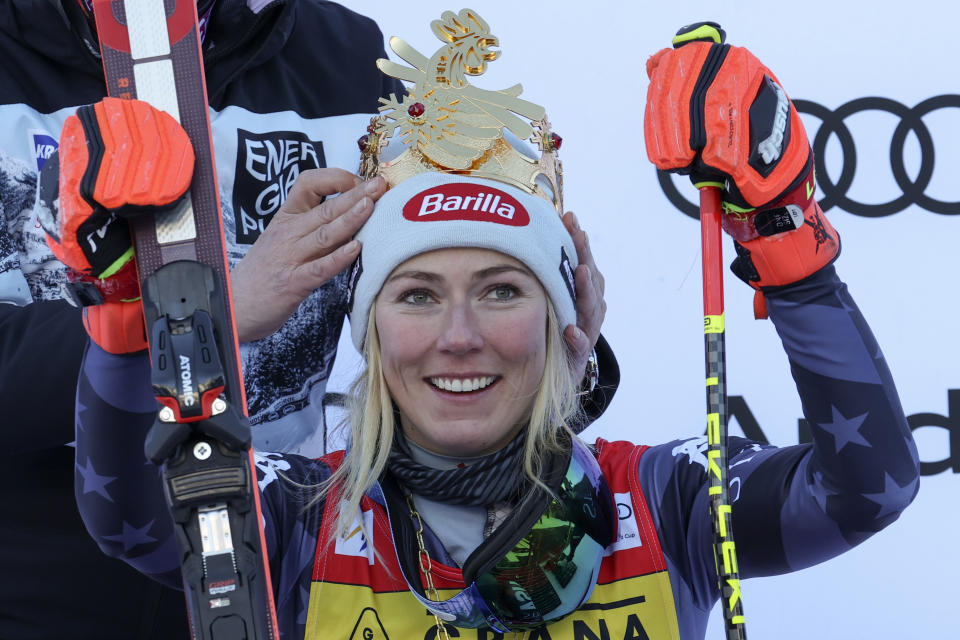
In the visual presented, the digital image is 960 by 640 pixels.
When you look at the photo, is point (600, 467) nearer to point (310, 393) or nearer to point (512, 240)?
point (512, 240)

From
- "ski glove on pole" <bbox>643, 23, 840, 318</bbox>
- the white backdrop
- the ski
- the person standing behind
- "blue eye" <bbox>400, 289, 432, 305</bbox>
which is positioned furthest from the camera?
the white backdrop

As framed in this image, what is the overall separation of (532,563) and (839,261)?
105 centimetres

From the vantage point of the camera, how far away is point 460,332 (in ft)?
4.66

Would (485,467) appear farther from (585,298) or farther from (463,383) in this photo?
(585,298)

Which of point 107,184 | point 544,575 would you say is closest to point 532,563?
point 544,575

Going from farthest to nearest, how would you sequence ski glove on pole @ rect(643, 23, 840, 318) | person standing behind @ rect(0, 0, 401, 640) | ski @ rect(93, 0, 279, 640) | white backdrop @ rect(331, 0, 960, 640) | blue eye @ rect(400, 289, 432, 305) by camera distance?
white backdrop @ rect(331, 0, 960, 640)
blue eye @ rect(400, 289, 432, 305)
person standing behind @ rect(0, 0, 401, 640)
ski glove on pole @ rect(643, 23, 840, 318)
ski @ rect(93, 0, 279, 640)

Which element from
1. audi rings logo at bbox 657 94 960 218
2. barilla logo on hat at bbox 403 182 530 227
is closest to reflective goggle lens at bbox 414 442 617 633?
barilla logo on hat at bbox 403 182 530 227

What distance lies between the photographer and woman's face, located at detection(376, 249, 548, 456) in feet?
4.75

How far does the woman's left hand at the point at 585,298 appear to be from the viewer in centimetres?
157

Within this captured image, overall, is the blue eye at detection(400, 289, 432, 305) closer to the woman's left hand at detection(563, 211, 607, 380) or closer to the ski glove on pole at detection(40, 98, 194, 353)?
the woman's left hand at detection(563, 211, 607, 380)

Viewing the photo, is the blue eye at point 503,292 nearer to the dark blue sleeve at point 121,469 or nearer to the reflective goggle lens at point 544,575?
the reflective goggle lens at point 544,575

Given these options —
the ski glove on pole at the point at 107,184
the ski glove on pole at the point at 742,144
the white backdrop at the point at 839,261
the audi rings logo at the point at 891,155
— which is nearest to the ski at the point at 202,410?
the ski glove on pole at the point at 107,184

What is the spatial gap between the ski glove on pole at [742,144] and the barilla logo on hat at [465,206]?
31 cm

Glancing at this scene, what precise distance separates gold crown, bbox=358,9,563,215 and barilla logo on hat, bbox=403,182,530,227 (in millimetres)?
44
